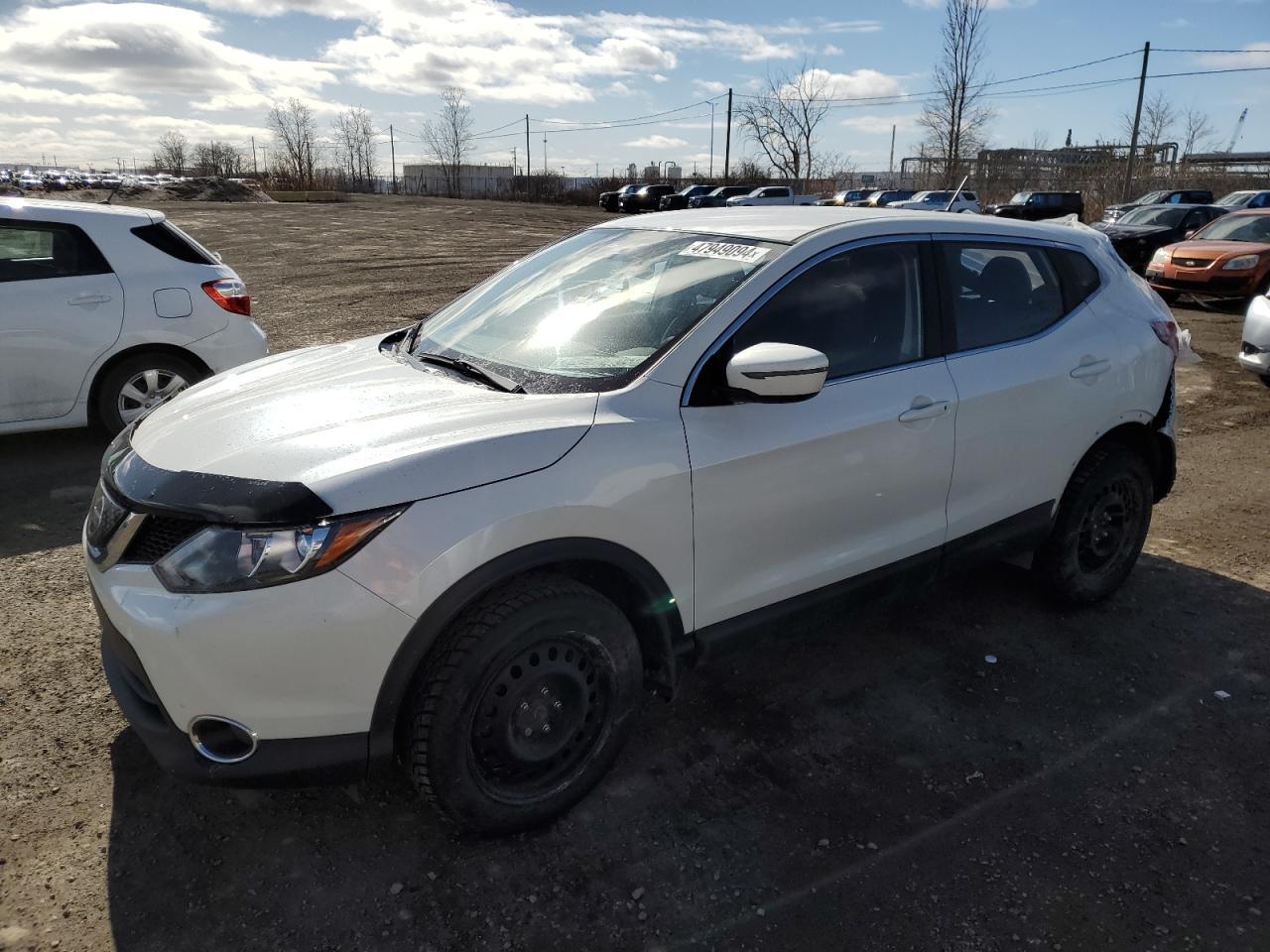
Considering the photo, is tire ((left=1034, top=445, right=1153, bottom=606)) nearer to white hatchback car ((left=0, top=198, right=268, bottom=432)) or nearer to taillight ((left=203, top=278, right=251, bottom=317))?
white hatchback car ((left=0, top=198, right=268, bottom=432))

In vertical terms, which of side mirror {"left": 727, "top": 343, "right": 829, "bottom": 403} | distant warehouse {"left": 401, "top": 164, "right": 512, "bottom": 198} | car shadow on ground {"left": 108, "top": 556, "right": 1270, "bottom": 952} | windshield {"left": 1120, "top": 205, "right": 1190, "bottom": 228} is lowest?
car shadow on ground {"left": 108, "top": 556, "right": 1270, "bottom": 952}

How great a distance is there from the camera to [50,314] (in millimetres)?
5695

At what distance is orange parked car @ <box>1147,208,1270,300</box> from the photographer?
13.3m

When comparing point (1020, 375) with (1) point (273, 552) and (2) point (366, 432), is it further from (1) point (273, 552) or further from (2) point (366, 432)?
(1) point (273, 552)

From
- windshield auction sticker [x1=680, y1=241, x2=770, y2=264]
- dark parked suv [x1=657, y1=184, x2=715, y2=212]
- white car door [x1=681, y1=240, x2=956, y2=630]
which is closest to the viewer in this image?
white car door [x1=681, y1=240, x2=956, y2=630]

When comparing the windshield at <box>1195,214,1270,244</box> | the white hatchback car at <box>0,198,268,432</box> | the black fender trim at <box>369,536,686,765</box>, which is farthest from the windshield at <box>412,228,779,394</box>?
the windshield at <box>1195,214,1270,244</box>

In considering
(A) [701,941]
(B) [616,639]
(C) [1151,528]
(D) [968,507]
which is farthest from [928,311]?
(C) [1151,528]

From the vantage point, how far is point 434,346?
11.0ft

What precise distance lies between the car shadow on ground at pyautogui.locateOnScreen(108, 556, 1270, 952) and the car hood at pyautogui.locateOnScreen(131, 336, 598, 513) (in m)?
1.08

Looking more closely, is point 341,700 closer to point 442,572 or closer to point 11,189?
point 442,572

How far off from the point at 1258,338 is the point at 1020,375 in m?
6.39

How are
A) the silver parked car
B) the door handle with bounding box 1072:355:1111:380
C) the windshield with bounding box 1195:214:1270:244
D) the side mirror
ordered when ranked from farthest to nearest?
the windshield with bounding box 1195:214:1270:244 < the silver parked car < the door handle with bounding box 1072:355:1111:380 < the side mirror

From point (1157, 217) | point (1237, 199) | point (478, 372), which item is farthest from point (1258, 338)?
point (1237, 199)

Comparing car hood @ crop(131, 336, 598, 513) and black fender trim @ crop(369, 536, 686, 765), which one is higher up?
car hood @ crop(131, 336, 598, 513)
